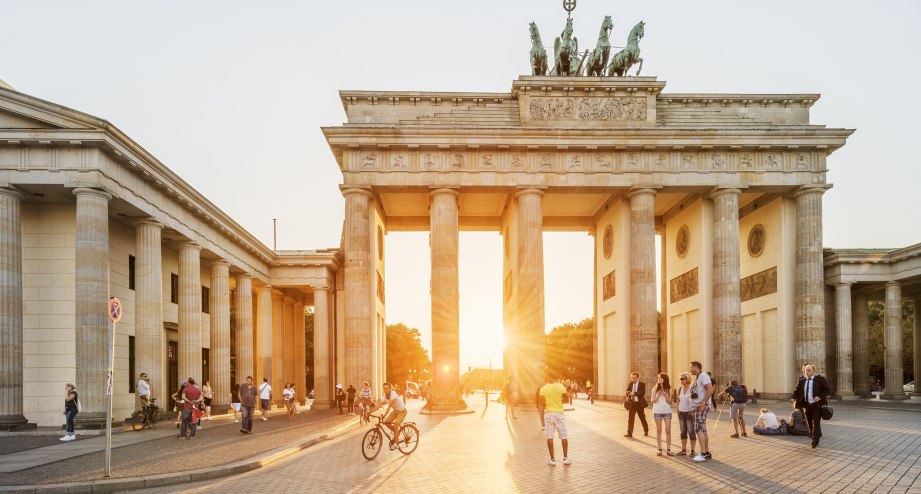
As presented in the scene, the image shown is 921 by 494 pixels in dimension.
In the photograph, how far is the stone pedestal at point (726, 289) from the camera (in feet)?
124

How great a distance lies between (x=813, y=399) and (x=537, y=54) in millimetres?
27766

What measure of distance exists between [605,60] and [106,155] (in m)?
26.7

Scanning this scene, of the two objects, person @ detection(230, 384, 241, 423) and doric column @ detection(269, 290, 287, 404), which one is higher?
doric column @ detection(269, 290, 287, 404)

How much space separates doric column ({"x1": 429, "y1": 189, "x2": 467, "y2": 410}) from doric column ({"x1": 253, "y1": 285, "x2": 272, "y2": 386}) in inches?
486

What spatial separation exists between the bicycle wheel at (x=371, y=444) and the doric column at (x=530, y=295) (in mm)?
21261

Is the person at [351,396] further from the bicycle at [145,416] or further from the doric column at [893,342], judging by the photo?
the doric column at [893,342]

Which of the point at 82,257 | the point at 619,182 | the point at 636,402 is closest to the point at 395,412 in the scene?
the point at 636,402

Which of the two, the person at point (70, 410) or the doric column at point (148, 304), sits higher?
the doric column at point (148, 304)

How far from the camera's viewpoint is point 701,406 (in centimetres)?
1520

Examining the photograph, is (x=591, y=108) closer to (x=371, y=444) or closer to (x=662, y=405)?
(x=662, y=405)

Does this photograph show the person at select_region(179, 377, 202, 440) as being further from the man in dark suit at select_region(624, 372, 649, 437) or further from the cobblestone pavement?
the man in dark suit at select_region(624, 372, 649, 437)

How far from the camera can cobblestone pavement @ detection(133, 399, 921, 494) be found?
39.0 feet

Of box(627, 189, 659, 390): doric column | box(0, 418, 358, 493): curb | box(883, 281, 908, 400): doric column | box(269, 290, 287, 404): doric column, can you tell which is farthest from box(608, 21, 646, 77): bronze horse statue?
box(0, 418, 358, 493): curb

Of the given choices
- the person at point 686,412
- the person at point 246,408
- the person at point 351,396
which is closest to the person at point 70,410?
the person at point 246,408
